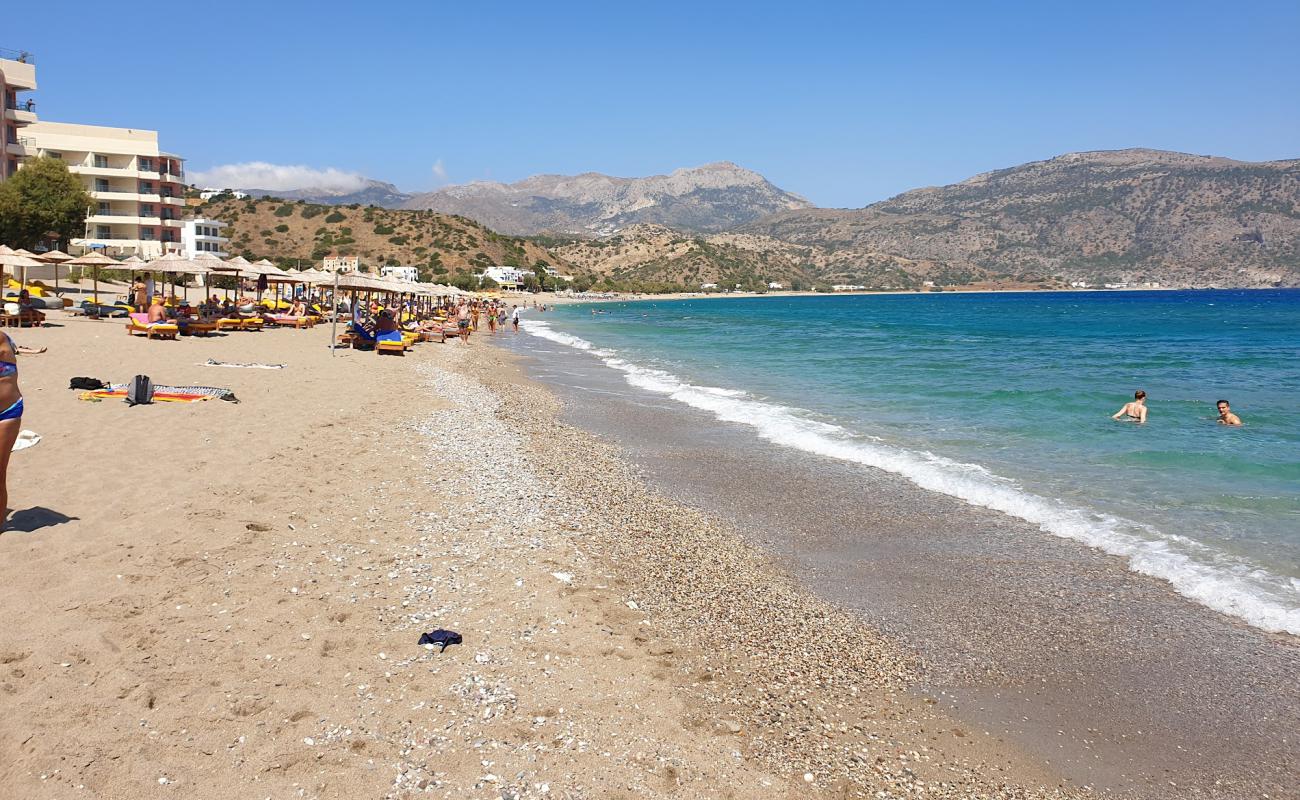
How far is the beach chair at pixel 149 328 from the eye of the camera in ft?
63.5

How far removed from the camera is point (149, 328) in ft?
63.8

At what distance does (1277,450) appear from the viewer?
1147 centimetres

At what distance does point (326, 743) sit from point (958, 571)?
4.85 meters

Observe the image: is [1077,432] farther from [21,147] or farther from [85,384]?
[21,147]

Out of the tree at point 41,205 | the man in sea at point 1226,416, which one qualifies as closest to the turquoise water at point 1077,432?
the man in sea at point 1226,416

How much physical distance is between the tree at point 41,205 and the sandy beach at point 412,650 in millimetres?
35157

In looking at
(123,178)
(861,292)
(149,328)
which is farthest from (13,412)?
(861,292)

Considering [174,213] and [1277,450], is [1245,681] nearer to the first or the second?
[1277,450]

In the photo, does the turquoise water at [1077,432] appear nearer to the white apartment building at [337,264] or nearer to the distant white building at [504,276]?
the white apartment building at [337,264]

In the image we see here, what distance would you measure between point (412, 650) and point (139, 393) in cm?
776

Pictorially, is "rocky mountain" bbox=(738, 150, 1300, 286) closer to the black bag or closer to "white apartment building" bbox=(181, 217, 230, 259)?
"white apartment building" bbox=(181, 217, 230, 259)

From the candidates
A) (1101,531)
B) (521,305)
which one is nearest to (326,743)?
(1101,531)

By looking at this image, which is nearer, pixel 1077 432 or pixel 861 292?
pixel 1077 432

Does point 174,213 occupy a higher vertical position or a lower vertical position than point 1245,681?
higher
